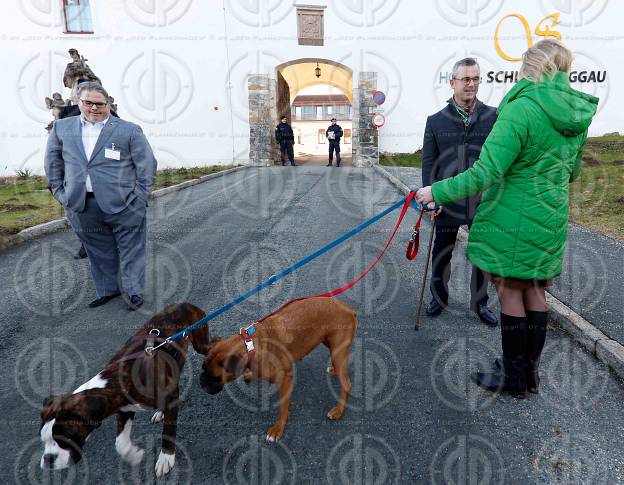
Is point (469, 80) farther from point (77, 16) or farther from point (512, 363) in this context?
point (77, 16)

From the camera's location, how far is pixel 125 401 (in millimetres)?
2039

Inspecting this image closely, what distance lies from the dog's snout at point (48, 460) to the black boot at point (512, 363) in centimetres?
265

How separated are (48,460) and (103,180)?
2837 mm

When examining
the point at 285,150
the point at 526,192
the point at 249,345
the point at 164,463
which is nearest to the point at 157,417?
the point at 164,463

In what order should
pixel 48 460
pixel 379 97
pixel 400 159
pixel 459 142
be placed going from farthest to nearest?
pixel 400 159 < pixel 379 97 < pixel 459 142 < pixel 48 460

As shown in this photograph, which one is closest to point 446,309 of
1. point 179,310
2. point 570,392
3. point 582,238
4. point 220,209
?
point 570,392

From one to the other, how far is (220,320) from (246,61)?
17.2 meters

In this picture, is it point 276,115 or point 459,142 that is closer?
point 459,142

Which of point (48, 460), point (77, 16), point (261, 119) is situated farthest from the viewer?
point (261, 119)

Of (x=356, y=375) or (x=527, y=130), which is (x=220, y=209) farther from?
(x=527, y=130)

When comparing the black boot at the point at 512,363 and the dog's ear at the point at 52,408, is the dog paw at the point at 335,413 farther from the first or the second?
the dog's ear at the point at 52,408

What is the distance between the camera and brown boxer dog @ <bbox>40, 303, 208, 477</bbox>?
1.79 metres

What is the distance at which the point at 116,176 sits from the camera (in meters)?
3.94

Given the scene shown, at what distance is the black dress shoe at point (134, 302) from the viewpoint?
4.15 meters
